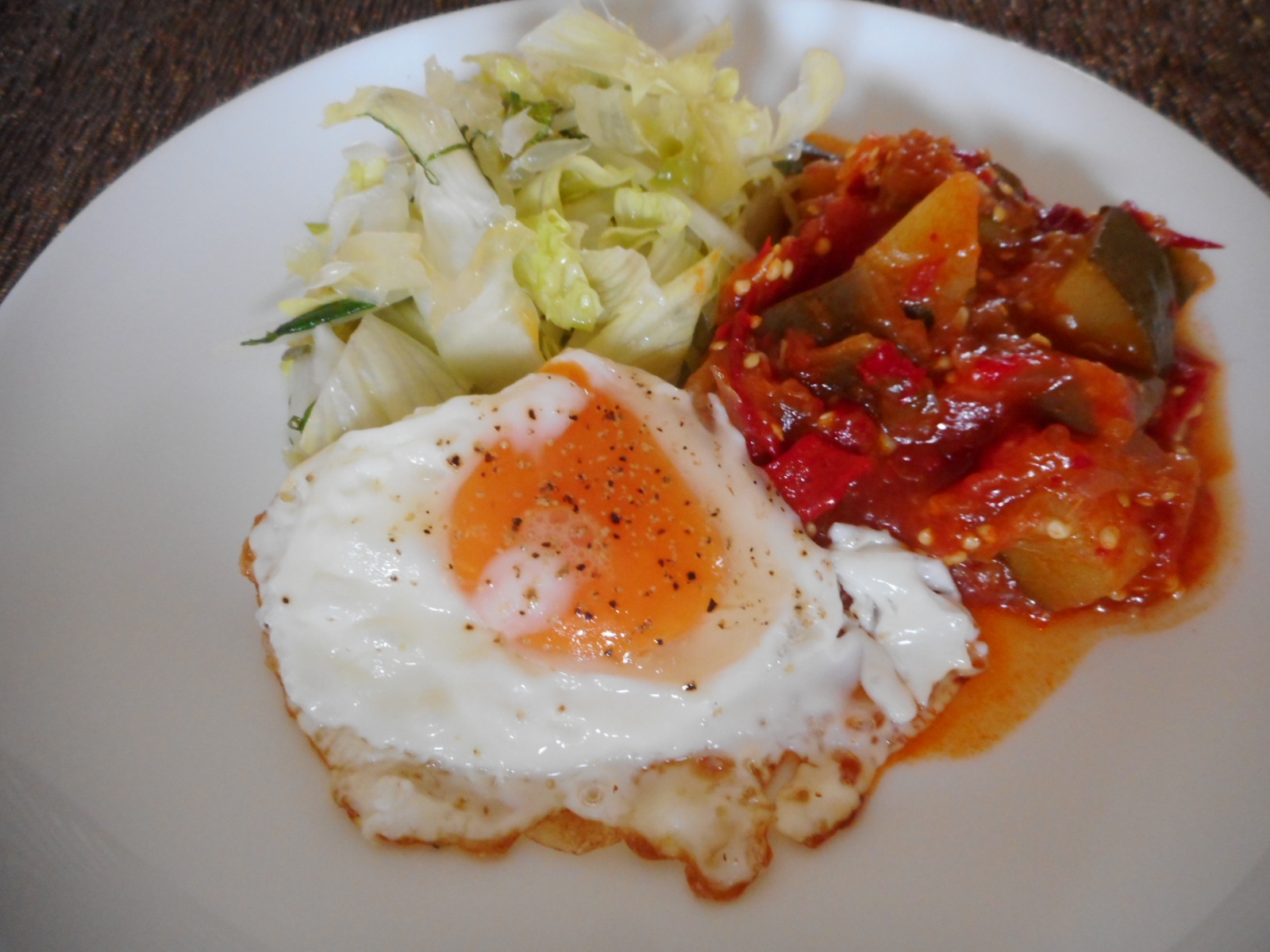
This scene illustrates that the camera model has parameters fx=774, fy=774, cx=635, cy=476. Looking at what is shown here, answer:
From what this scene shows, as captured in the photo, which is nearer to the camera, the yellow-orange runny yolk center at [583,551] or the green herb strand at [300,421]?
the yellow-orange runny yolk center at [583,551]

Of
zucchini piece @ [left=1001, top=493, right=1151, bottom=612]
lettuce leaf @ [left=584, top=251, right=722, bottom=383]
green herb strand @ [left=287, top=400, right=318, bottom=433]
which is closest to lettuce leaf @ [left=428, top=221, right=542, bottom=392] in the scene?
lettuce leaf @ [left=584, top=251, right=722, bottom=383]

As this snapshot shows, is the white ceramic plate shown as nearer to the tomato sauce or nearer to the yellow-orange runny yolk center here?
the tomato sauce

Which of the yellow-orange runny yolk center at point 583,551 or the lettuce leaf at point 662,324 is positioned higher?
the lettuce leaf at point 662,324

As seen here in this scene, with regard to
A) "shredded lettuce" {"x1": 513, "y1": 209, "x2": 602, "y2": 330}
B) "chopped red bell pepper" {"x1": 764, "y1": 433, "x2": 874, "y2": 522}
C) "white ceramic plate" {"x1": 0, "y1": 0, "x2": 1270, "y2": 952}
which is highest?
"shredded lettuce" {"x1": 513, "y1": 209, "x2": 602, "y2": 330}

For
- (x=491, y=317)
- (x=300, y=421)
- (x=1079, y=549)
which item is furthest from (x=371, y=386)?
(x=1079, y=549)

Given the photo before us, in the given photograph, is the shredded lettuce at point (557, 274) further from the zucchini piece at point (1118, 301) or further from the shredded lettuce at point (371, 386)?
the zucchini piece at point (1118, 301)

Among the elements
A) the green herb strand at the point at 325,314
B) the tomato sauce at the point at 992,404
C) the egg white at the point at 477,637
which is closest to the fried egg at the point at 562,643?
the egg white at the point at 477,637
